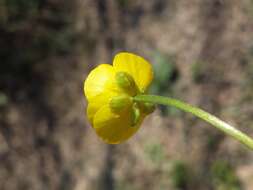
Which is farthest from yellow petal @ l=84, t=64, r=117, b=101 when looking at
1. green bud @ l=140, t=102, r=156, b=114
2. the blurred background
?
the blurred background

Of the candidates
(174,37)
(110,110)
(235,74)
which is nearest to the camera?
(110,110)

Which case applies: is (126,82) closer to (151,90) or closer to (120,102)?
(120,102)

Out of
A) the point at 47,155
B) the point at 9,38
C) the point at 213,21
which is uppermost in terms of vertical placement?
the point at 213,21

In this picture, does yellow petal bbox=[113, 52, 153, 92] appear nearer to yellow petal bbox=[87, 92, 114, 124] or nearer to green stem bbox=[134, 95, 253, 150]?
yellow petal bbox=[87, 92, 114, 124]

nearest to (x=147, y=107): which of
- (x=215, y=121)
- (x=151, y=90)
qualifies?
(x=215, y=121)

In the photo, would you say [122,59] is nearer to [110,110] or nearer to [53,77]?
[110,110]

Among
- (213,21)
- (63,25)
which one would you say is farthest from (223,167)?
(63,25)

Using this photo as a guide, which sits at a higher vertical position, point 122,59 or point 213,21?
point 122,59
